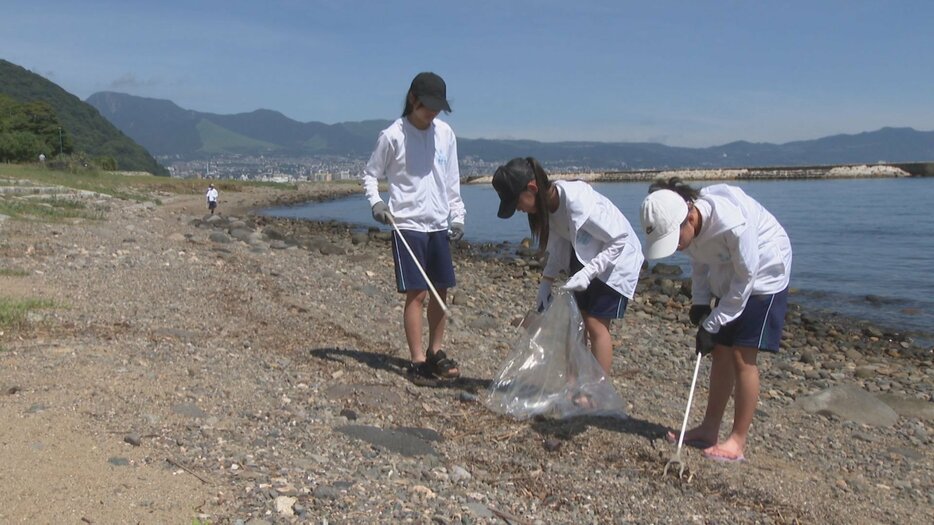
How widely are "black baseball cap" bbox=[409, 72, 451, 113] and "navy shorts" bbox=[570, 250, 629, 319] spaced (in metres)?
1.23

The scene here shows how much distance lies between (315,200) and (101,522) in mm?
55340

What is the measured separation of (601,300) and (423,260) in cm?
121

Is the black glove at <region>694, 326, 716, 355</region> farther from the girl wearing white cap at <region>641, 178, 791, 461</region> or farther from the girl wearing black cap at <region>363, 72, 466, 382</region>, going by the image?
the girl wearing black cap at <region>363, 72, 466, 382</region>

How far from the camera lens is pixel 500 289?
13.4 meters

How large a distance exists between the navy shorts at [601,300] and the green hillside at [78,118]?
3375 inches

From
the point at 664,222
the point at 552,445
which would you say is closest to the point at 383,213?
the point at 552,445

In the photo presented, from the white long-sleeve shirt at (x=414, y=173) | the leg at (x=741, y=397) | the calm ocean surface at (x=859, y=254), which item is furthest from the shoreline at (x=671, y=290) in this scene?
the leg at (x=741, y=397)

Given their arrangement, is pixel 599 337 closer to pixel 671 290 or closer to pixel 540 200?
pixel 540 200

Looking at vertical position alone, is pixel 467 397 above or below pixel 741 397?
below

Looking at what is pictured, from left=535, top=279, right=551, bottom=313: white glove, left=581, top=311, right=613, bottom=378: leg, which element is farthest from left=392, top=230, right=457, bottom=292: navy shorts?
left=581, top=311, right=613, bottom=378: leg

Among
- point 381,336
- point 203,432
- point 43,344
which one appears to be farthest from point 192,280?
point 203,432

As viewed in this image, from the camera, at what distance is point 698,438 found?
15.2 feet

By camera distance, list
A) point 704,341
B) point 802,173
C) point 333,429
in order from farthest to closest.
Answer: point 802,173 → point 704,341 → point 333,429

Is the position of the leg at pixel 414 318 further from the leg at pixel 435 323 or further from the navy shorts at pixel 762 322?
the navy shorts at pixel 762 322
